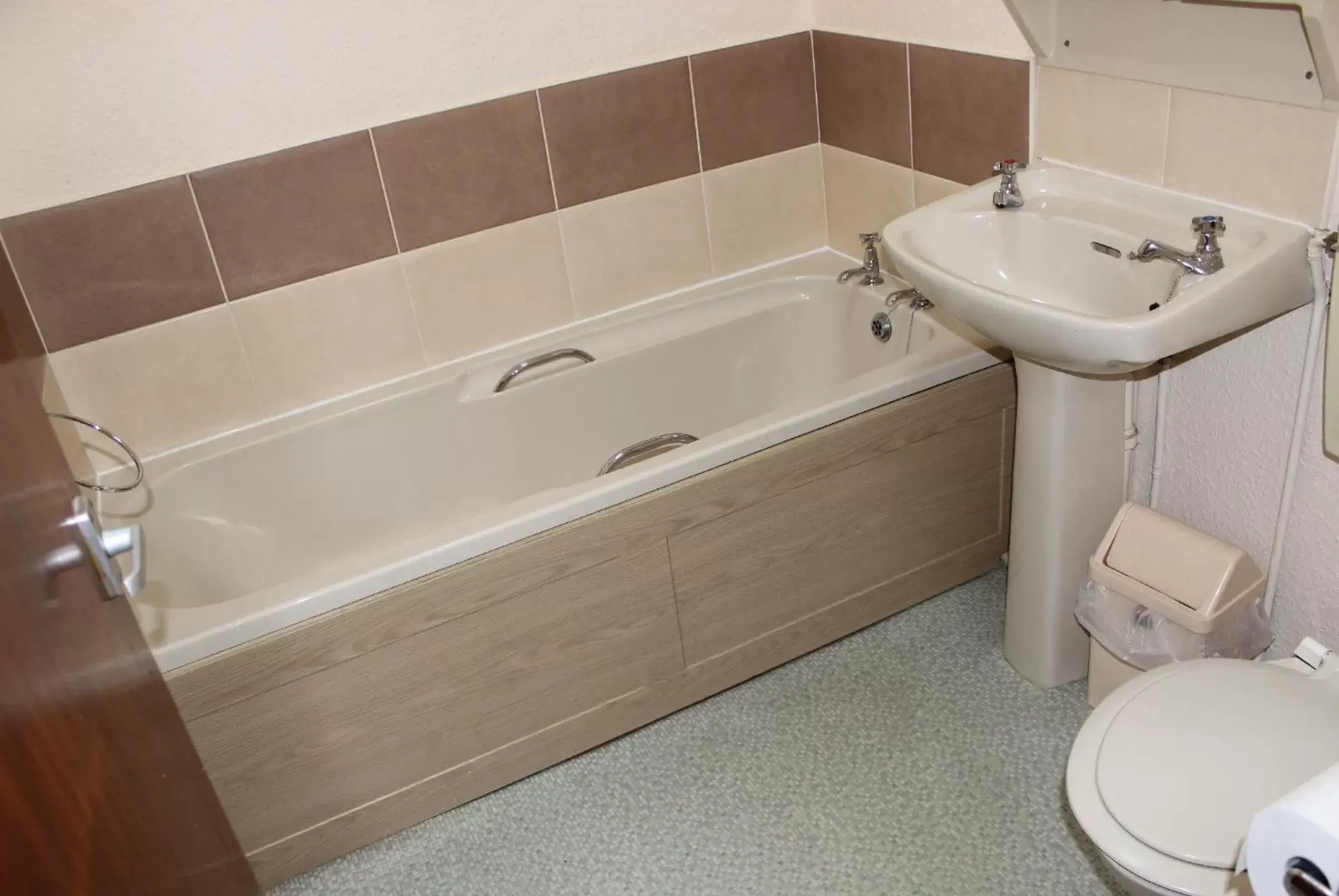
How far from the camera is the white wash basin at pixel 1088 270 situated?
4.64ft

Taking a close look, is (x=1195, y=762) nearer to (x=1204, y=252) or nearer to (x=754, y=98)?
(x=1204, y=252)

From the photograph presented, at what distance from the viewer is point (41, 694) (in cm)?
90

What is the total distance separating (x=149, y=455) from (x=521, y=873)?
1118 millimetres

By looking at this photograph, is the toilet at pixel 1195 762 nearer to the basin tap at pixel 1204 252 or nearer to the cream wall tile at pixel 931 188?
the basin tap at pixel 1204 252

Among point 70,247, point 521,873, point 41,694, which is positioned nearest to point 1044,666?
point 521,873

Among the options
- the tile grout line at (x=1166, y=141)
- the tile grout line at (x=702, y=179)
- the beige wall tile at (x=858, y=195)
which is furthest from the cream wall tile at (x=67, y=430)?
the tile grout line at (x=1166, y=141)

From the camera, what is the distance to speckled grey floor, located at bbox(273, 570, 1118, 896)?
1.72 m

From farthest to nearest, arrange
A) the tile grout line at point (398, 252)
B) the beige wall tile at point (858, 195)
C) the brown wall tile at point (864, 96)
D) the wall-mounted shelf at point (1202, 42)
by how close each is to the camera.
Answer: the beige wall tile at point (858, 195) → the brown wall tile at point (864, 96) → the tile grout line at point (398, 252) → the wall-mounted shelf at point (1202, 42)

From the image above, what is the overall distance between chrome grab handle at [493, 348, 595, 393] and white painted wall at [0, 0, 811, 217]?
0.54 meters

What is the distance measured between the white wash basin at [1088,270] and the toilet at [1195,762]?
45 cm

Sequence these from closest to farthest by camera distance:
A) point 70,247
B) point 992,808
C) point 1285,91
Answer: point 1285,91 < point 992,808 < point 70,247

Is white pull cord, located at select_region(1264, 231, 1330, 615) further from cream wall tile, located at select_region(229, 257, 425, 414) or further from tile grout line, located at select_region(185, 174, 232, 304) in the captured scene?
tile grout line, located at select_region(185, 174, 232, 304)

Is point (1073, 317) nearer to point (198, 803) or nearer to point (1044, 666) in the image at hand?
point (1044, 666)

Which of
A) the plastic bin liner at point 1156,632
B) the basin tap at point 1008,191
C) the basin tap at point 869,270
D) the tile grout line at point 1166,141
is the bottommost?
the plastic bin liner at point 1156,632
